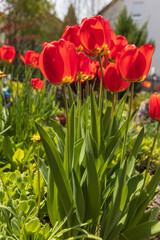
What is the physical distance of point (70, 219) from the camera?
0.98m

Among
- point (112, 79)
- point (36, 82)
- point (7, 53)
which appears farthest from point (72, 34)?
point (7, 53)

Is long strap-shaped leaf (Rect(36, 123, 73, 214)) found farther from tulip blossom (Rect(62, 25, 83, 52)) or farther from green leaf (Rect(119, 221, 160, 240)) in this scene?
tulip blossom (Rect(62, 25, 83, 52))

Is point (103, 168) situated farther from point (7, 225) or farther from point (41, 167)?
point (7, 225)

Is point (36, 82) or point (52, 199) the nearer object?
point (52, 199)

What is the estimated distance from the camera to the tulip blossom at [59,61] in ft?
2.56

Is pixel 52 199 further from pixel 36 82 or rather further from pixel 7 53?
pixel 7 53

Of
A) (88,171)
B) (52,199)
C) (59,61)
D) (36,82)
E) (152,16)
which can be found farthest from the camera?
(152,16)

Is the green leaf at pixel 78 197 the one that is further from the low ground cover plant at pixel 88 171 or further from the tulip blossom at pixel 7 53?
the tulip blossom at pixel 7 53

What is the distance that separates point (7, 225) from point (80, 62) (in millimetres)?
808

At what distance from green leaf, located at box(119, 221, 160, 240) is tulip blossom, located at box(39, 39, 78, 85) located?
649 mm

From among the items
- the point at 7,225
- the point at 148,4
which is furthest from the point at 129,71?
the point at 148,4

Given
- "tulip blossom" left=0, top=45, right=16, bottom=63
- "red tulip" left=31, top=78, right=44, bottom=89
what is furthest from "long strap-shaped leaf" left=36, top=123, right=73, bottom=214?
"tulip blossom" left=0, top=45, right=16, bottom=63

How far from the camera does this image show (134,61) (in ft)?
2.77

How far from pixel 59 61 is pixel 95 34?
0.74 feet
